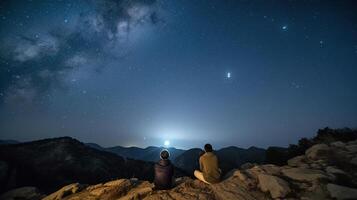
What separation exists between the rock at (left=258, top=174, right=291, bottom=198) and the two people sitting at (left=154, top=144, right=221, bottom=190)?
1.96 m

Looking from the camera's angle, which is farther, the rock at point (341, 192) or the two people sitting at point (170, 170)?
the two people sitting at point (170, 170)

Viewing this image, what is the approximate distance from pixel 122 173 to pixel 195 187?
54.7 m

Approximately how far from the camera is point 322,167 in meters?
10.8

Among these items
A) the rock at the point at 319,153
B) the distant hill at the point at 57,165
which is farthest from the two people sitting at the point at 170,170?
the distant hill at the point at 57,165

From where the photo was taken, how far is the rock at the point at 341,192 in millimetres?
7216

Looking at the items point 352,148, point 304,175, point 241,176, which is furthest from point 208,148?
point 352,148

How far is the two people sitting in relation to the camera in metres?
10.0

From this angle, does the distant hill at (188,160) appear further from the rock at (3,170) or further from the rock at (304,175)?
the rock at (304,175)

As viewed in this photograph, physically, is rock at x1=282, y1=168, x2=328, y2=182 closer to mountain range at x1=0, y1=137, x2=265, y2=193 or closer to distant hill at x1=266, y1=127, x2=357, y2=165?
distant hill at x1=266, y1=127, x2=357, y2=165

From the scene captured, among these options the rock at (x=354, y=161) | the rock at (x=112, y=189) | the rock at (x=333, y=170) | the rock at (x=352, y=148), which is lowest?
the rock at (x=112, y=189)

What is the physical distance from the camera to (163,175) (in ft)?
32.8

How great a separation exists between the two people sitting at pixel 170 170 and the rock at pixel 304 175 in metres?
3.18

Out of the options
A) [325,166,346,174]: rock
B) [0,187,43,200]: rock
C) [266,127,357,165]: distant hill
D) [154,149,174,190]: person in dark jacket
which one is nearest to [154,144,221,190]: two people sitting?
[154,149,174,190]: person in dark jacket

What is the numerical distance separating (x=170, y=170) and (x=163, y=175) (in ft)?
1.28
